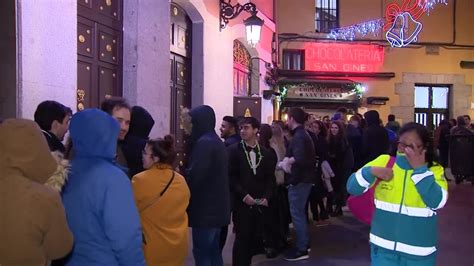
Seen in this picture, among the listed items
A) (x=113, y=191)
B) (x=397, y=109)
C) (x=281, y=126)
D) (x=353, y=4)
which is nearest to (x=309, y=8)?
(x=353, y=4)

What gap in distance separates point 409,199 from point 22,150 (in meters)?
2.41

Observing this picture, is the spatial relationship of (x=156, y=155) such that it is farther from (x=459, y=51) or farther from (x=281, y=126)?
(x=459, y=51)

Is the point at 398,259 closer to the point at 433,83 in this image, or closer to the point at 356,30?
the point at 356,30

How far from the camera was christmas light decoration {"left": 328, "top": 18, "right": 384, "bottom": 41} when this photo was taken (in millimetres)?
19031

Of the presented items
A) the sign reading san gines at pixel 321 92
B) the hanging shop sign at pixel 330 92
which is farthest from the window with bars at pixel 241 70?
the hanging shop sign at pixel 330 92

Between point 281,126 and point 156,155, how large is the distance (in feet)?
14.1

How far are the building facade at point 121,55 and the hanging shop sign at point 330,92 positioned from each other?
6.62 m

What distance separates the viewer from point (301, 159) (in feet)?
22.9

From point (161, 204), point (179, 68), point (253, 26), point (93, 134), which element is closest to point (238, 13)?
point (253, 26)

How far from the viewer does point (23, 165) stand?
8.29ft

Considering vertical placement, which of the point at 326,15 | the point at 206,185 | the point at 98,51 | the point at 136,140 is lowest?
the point at 206,185

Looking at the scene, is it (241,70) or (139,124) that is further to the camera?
(241,70)

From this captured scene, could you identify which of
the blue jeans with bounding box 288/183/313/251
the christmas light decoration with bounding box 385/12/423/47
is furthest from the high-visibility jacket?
the christmas light decoration with bounding box 385/12/423/47

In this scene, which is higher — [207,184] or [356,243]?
[207,184]
